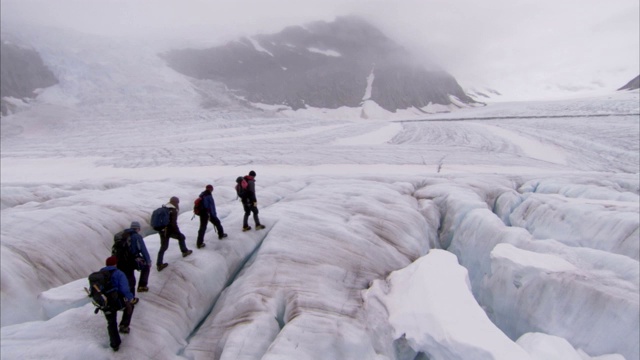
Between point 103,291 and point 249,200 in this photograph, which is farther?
point 249,200

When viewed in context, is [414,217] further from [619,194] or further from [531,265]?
[619,194]

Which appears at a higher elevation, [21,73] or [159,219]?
[21,73]

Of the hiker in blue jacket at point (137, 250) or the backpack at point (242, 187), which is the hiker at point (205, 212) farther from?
the hiker in blue jacket at point (137, 250)

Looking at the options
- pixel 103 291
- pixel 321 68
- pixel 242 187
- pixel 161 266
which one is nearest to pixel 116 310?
pixel 103 291

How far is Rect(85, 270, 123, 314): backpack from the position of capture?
17.5 ft

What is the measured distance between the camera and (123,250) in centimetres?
620

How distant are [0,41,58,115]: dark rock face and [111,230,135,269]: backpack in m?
55.6

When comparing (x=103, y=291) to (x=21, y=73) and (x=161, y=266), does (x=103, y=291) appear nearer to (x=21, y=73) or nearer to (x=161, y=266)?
(x=161, y=266)

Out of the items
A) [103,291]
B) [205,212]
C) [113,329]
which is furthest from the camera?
[205,212]

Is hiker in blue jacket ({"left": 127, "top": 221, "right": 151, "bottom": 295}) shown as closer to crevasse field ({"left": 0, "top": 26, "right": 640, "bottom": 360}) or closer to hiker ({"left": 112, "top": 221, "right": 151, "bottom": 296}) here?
hiker ({"left": 112, "top": 221, "right": 151, "bottom": 296})

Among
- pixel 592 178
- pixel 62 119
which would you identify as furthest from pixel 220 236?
pixel 62 119

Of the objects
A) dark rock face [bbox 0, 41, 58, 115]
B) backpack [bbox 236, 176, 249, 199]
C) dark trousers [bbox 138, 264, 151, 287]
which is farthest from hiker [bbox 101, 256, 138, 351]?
dark rock face [bbox 0, 41, 58, 115]

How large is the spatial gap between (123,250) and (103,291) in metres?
0.98

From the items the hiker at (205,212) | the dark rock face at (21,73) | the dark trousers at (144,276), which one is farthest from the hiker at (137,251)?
the dark rock face at (21,73)
